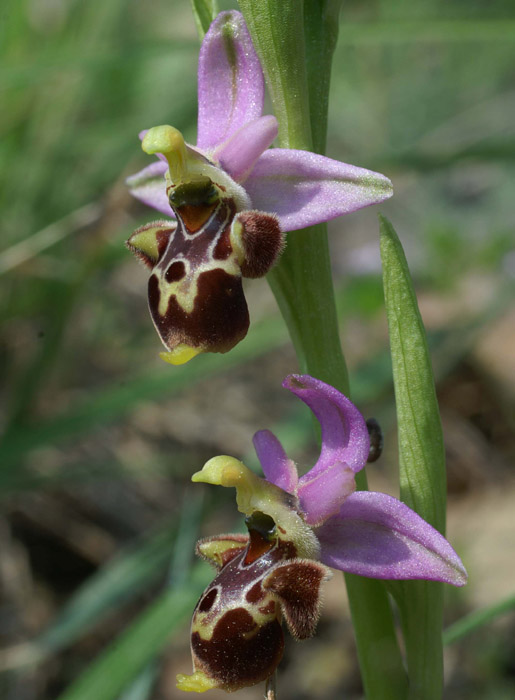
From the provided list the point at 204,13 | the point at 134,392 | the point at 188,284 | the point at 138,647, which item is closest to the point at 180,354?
the point at 188,284

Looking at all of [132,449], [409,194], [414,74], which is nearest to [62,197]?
[132,449]

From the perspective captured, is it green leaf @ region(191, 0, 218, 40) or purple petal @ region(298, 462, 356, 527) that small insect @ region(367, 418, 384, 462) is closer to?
purple petal @ region(298, 462, 356, 527)

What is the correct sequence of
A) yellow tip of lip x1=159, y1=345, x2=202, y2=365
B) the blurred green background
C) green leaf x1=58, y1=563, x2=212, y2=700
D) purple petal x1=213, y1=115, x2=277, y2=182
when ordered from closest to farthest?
yellow tip of lip x1=159, y1=345, x2=202, y2=365 < purple petal x1=213, y1=115, x2=277, y2=182 < green leaf x1=58, y1=563, x2=212, y2=700 < the blurred green background

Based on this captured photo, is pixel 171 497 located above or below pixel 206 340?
below

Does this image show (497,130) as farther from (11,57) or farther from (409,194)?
(11,57)

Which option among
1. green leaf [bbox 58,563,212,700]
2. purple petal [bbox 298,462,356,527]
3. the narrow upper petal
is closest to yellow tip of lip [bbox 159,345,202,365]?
purple petal [bbox 298,462,356,527]

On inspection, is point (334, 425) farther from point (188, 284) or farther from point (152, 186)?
point (152, 186)
